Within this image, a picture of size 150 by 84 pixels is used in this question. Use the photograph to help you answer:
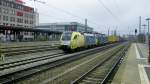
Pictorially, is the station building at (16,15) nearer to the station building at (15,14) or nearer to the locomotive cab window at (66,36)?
the station building at (15,14)

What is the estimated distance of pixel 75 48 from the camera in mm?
33688

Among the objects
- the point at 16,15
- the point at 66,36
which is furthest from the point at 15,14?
the point at 66,36

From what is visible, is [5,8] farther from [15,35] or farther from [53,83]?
[53,83]

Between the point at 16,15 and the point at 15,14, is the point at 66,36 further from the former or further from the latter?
the point at 16,15

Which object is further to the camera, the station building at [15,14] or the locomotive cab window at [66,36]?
the station building at [15,14]

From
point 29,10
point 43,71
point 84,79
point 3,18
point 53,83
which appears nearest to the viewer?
point 53,83

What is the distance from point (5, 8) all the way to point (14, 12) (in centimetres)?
767

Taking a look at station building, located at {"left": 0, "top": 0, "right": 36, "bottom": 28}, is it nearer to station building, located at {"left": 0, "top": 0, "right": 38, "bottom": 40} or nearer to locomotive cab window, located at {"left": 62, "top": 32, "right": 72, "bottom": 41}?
station building, located at {"left": 0, "top": 0, "right": 38, "bottom": 40}

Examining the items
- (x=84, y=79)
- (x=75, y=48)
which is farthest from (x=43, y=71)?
(x=75, y=48)

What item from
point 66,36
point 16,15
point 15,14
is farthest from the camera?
point 16,15

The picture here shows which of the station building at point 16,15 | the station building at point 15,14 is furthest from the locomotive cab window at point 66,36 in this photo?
the station building at point 15,14

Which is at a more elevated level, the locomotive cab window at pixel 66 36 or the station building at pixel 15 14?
the station building at pixel 15 14

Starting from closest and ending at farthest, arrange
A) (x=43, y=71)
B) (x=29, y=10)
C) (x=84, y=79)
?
(x=84, y=79) < (x=43, y=71) < (x=29, y=10)

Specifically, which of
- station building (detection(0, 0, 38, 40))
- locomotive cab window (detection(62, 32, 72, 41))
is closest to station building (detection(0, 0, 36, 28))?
station building (detection(0, 0, 38, 40))
